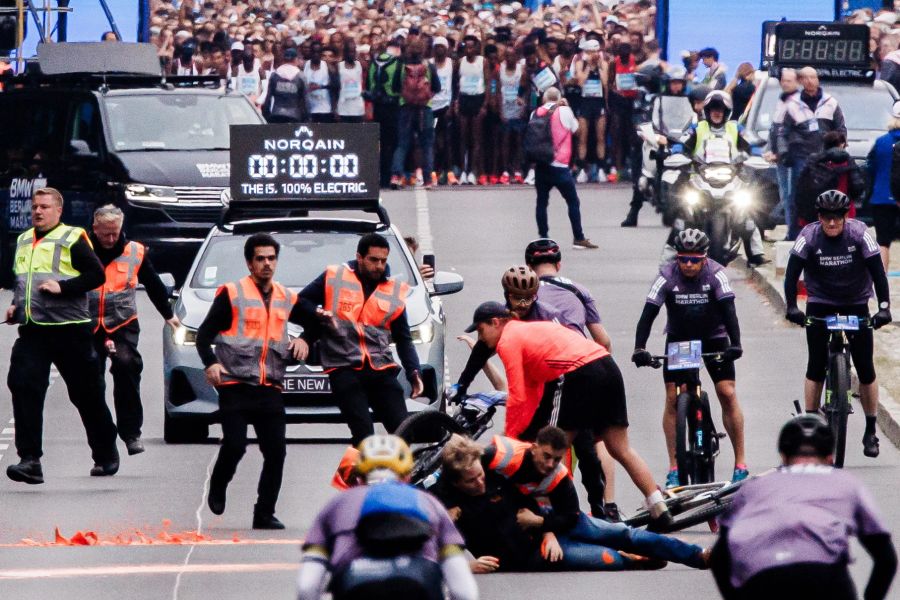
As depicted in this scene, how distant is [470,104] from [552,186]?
6471 mm

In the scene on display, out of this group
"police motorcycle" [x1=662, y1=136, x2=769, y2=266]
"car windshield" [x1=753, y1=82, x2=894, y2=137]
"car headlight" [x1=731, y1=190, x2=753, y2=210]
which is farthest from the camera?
"car windshield" [x1=753, y1=82, x2=894, y2=137]

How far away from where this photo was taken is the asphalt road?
10.8 meters

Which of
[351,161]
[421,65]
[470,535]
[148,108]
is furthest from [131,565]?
[421,65]

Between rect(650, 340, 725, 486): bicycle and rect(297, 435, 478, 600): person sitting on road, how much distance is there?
6.28 metres

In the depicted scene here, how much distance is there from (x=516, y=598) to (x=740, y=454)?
392cm

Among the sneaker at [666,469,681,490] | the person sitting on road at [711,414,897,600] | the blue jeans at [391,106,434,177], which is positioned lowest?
the blue jeans at [391,106,434,177]

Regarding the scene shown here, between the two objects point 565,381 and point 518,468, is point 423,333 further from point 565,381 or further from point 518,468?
point 518,468

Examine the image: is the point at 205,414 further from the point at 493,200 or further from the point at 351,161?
the point at 493,200

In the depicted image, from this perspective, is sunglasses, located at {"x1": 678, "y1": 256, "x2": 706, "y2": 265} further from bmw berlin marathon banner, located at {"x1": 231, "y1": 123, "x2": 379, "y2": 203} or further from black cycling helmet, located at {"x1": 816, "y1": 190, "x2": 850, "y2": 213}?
bmw berlin marathon banner, located at {"x1": 231, "y1": 123, "x2": 379, "y2": 203}

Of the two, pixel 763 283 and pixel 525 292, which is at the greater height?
pixel 525 292

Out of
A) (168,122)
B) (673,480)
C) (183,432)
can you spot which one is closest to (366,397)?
(673,480)

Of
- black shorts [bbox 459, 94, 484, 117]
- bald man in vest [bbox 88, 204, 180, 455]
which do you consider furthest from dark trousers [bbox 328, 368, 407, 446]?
black shorts [bbox 459, 94, 484, 117]

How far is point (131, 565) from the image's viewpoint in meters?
11.2

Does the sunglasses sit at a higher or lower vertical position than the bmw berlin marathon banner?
higher
